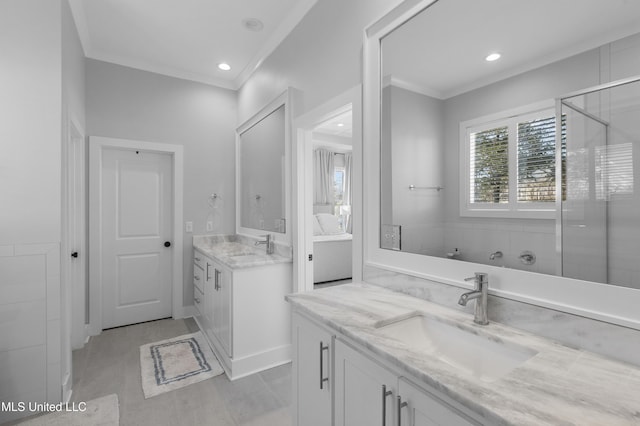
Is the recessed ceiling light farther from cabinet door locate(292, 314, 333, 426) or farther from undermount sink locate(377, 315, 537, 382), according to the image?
undermount sink locate(377, 315, 537, 382)

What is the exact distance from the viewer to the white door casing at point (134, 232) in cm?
331

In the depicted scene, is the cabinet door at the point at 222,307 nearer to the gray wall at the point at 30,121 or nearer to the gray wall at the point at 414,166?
the gray wall at the point at 30,121

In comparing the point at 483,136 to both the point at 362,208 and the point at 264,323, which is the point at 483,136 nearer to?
the point at 362,208

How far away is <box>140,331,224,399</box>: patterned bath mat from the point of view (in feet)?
7.54

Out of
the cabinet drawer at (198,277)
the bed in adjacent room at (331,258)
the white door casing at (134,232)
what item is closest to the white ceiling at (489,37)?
the cabinet drawer at (198,277)

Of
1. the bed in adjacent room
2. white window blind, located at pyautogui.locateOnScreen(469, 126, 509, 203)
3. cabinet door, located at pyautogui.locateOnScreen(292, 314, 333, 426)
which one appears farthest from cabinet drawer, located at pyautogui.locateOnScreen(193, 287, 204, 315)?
white window blind, located at pyautogui.locateOnScreen(469, 126, 509, 203)

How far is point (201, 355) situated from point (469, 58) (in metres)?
2.96

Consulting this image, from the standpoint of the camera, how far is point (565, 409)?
0.67 m

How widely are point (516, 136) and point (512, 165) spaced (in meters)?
0.11

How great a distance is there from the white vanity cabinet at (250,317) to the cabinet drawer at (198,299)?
61 centimetres

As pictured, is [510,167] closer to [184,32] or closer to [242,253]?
[242,253]

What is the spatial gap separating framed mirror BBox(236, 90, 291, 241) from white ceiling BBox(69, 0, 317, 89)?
0.64 metres

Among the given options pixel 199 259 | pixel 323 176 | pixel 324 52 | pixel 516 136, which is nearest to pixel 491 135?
pixel 516 136

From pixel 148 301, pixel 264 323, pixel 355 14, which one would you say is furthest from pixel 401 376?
pixel 148 301
